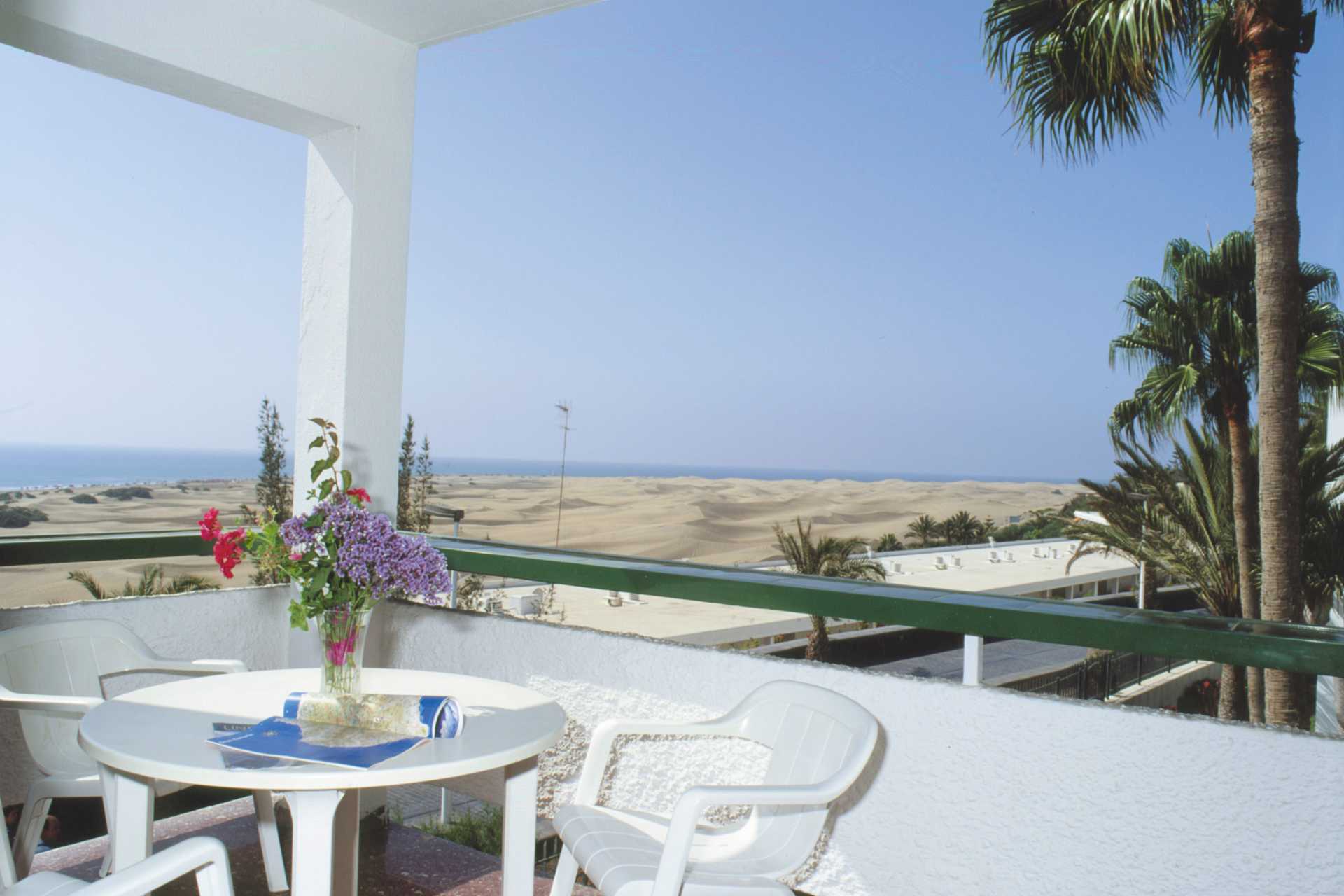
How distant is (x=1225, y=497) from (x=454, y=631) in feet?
48.6

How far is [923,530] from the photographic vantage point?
90.9 feet

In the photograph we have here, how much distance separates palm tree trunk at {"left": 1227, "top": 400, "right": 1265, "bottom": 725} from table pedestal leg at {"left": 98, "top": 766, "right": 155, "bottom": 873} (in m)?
13.1

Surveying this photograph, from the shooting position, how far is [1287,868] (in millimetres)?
1369

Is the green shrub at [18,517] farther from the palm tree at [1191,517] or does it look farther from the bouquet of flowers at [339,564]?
the bouquet of flowers at [339,564]

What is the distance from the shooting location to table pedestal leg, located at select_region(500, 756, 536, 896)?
1467mm

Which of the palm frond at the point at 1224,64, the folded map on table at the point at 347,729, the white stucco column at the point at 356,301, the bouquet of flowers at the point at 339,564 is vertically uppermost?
the palm frond at the point at 1224,64

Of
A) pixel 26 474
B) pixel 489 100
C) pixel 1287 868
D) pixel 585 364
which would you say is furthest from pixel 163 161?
pixel 1287 868

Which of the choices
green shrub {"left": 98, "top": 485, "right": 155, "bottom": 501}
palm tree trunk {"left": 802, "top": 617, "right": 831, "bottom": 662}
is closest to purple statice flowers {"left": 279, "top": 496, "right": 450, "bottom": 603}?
palm tree trunk {"left": 802, "top": 617, "right": 831, "bottom": 662}

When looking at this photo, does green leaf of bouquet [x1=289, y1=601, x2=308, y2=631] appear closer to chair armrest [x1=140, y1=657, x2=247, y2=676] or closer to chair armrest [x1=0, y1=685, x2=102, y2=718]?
chair armrest [x1=0, y1=685, x2=102, y2=718]

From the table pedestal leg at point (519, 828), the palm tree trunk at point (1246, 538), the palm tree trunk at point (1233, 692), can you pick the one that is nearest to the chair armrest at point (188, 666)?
the table pedestal leg at point (519, 828)

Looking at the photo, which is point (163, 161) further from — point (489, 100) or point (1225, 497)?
point (1225, 497)

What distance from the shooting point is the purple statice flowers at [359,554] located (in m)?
1.38

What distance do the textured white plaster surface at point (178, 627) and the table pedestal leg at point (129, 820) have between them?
2.82ft

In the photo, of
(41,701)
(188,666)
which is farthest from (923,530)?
(41,701)
